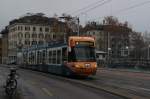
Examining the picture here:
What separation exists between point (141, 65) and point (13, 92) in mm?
49142

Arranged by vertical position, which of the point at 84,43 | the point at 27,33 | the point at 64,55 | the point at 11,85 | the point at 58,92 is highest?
the point at 27,33

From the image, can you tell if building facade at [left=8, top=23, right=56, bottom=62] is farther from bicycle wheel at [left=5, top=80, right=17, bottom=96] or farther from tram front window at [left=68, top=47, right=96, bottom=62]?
bicycle wheel at [left=5, top=80, right=17, bottom=96]

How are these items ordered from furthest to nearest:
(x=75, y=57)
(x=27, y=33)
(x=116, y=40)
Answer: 1. (x=27, y=33)
2. (x=116, y=40)
3. (x=75, y=57)

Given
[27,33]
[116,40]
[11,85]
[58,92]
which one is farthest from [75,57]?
[27,33]

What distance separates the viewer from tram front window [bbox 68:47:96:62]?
3591cm

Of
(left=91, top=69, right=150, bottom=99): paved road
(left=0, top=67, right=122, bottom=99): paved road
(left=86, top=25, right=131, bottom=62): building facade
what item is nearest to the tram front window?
(left=91, top=69, right=150, bottom=99): paved road

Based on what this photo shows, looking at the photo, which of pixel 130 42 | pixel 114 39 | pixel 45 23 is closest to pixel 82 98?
pixel 114 39

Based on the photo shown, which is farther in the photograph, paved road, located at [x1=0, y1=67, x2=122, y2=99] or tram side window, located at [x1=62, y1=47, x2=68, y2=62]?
tram side window, located at [x1=62, y1=47, x2=68, y2=62]

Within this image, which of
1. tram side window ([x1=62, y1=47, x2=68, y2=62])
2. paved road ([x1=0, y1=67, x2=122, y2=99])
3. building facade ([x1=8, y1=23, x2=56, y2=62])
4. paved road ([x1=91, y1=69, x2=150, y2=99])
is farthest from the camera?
building facade ([x1=8, y1=23, x2=56, y2=62])

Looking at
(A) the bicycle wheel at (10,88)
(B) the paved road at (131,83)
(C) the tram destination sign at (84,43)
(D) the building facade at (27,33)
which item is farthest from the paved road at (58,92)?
(D) the building facade at (27,33)

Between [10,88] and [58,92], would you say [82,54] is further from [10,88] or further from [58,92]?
[10,88]

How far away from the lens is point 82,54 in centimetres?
3609

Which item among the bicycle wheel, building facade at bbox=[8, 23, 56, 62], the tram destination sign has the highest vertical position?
building facade at bbox=[8, 23, 56, 62]

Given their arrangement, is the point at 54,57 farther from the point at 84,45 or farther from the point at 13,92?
the point at 13,92
